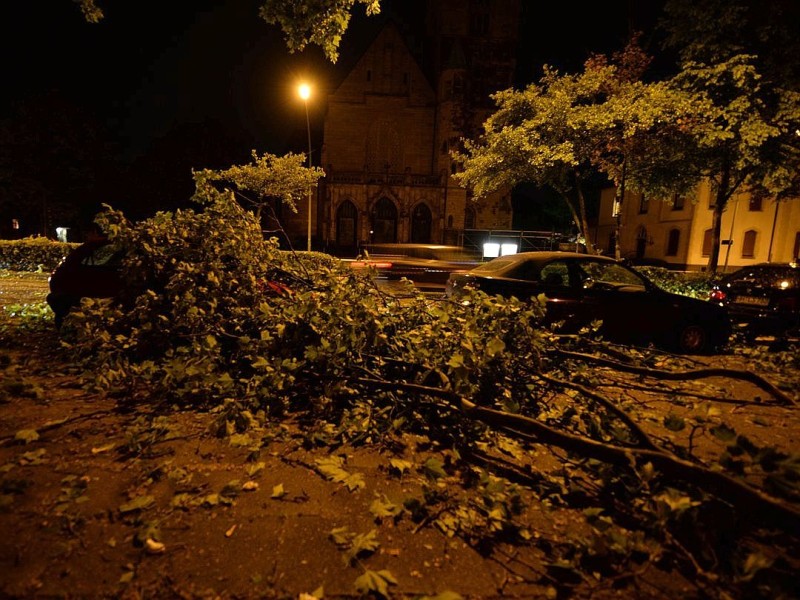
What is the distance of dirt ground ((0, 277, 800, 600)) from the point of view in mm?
1954

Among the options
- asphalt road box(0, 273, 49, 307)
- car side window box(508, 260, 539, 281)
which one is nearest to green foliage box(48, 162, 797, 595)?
car side window box(508, 260, 539, 281)

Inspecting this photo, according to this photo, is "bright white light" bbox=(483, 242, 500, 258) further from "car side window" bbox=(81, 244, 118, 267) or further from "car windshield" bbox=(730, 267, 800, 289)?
"car side window" bbox=(81, 244, 118, 267)

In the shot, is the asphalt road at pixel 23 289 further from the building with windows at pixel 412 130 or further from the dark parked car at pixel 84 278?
the building with windows at pixel 412 130

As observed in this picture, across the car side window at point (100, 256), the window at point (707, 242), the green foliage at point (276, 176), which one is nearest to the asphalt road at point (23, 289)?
the car side window at point (100, 256)

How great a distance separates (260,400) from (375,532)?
2054 millimetres

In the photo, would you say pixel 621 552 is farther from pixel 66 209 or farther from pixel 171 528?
pixel 66 209

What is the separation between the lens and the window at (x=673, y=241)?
3306cm

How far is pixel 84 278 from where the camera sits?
5.92 metres

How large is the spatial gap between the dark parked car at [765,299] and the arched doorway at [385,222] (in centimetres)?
3131

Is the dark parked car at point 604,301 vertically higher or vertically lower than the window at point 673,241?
lower

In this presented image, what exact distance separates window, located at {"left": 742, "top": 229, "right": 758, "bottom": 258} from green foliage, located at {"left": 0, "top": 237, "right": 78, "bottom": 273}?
134 ft

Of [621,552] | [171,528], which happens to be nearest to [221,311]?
[171,528]

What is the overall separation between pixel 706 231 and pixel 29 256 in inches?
1585

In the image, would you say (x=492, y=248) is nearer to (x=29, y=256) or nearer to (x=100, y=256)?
(x=100, y=256)
